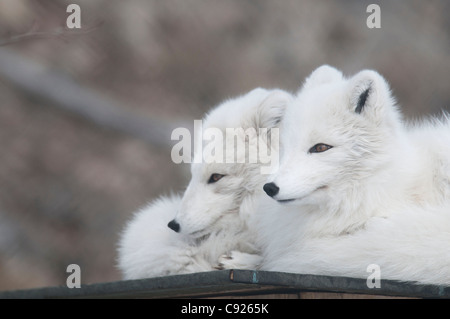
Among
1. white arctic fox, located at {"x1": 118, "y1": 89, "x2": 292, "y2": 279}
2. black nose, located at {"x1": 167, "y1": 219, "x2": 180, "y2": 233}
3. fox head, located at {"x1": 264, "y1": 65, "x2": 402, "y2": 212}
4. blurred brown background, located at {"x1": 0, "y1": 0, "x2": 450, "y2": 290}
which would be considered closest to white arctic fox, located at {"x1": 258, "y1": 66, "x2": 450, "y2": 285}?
fox head, located at {"x1": 264, "y1": 65, "x2": 402, "y2": 212}

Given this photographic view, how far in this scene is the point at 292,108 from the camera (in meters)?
1.71

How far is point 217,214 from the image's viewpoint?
1.83 m

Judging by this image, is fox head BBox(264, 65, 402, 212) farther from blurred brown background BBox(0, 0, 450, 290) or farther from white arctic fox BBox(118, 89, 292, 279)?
blurred brown background BBox(0, 0, 450, 290)

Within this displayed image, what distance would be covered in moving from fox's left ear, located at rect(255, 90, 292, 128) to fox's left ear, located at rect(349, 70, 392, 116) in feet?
1.12

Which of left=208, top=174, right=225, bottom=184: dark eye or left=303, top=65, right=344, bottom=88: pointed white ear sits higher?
left=303, top=65, right=344, bottom=88: pointed white ear

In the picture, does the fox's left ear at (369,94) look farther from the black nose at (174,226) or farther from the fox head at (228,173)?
the black nose at (174,226)

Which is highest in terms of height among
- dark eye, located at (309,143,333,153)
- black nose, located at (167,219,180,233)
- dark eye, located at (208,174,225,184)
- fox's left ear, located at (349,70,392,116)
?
fox's left ear, located at (349,70,392,116)

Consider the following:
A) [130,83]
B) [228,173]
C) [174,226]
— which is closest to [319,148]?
[228,173]

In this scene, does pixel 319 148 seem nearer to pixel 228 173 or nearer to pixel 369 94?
pixel 369 94

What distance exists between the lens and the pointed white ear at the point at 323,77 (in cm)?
185

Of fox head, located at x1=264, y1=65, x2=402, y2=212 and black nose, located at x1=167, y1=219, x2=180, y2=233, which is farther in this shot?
black nose, located at x1=167, y1=219, x2=180, y2=233

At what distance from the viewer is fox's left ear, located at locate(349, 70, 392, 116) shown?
5.20 ft
